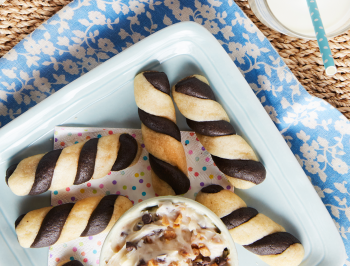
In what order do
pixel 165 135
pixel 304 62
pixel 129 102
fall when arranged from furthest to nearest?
1. pixel 304 62
2. pixel 129 102
3. pixel 165 135

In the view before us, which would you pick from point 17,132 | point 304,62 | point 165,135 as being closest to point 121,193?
point 165,135

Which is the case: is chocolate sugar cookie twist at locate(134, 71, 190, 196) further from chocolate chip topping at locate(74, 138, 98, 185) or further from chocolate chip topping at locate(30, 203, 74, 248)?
chocolate chip topping at locate(30, 203, 74, 248)

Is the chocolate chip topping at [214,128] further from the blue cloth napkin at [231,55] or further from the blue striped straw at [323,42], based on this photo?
→ the blue striped straw at [323,42]

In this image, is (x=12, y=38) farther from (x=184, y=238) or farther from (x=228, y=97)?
(x=184, y=238)

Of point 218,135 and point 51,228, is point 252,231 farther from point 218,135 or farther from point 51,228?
point 51,228

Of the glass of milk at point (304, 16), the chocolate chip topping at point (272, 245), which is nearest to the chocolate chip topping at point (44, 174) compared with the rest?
the chocolate chip topping at point (272, 245)

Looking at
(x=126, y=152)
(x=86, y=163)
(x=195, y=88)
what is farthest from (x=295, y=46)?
(x=86, y=163)
